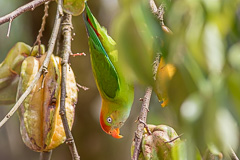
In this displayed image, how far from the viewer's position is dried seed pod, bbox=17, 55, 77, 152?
891 mm

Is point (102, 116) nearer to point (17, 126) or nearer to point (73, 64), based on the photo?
point (73, 64)

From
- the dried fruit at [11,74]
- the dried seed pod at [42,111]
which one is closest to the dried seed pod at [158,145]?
the dried seed pod at [42,111]

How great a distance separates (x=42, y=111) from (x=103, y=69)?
0.17m

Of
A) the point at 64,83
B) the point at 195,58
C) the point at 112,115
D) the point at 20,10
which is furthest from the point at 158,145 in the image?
the point at 195,58

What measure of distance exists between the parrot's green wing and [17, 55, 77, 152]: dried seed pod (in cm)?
10

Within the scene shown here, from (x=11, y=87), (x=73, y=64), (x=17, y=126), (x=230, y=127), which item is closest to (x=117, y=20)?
(x=230, y=127)

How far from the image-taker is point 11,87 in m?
1.00

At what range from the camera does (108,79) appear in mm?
833

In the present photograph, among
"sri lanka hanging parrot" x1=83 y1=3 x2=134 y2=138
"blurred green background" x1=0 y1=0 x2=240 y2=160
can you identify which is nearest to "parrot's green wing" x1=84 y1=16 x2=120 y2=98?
"sri lanka hanging parrot" x1=83 y1=3 x2=134 y2=138

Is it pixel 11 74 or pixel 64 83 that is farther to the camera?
pixel 11 74

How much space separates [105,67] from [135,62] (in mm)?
454

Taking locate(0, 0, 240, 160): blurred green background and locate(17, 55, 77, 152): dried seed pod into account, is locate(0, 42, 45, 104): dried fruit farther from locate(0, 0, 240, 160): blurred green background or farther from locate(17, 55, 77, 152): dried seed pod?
locate(0, 0, 240, 160): blurred green background

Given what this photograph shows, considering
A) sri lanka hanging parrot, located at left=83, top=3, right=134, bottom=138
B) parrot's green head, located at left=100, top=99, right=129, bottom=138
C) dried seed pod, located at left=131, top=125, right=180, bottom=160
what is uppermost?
sri lanka hanging parrot, located at left=83, top=3, right=134, bottom=138

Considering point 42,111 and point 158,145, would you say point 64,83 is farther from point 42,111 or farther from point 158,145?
point 158,145
